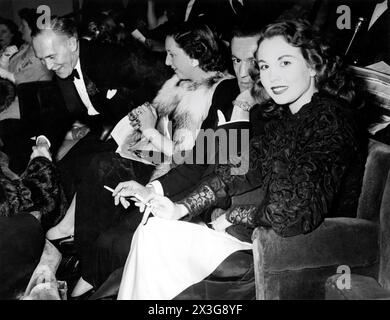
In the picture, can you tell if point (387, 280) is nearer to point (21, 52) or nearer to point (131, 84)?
point (131, 84)

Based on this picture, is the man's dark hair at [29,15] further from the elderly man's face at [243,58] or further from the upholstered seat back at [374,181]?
the upholstered seat back at [374,181]

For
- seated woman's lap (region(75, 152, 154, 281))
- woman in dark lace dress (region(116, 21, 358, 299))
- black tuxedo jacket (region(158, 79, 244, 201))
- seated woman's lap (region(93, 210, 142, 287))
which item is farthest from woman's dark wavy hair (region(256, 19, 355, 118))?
seated woman's lap (region(93, 210, 142, 287))

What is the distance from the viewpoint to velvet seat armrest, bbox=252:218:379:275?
8.98ft

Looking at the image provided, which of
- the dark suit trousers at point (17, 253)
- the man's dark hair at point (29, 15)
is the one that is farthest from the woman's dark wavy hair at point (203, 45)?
the dark suit trousers at point (17, 253)

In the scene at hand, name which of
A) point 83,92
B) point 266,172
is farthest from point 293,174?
point 83,92

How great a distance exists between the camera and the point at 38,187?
131 inches

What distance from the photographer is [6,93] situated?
11.1ft

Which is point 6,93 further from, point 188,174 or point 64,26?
point 188,174

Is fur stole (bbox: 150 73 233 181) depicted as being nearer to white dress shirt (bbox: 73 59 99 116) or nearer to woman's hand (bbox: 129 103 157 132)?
woman's hand (bbox: 129 103 157 132)

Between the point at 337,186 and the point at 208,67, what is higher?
the point at 208,67

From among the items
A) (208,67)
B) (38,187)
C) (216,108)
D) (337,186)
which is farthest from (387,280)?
(38,187)

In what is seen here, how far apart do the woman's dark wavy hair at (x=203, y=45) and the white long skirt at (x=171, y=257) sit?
93 centimetres
